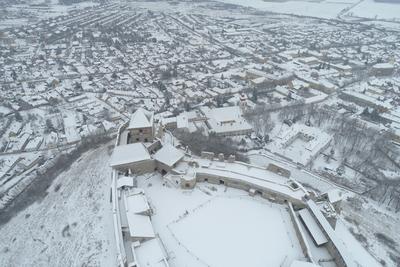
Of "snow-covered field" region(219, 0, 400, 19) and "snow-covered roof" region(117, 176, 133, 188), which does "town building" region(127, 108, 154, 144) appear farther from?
"snow-covered field" region(219, 0, 400, 19)

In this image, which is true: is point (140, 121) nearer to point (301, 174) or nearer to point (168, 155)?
point (168, 155)

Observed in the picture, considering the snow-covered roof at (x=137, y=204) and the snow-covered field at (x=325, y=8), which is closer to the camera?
the snow-covered roof at (x=137, y=204)

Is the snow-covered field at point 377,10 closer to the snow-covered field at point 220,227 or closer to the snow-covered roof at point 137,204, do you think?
the snow-covered field at point 220,227

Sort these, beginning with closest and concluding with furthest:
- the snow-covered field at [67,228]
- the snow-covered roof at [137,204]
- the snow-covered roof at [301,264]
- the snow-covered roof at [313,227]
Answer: the snow-covered roof at [301,264], the snow-covered roof at [313,227], the snow-covered roof at [137,204], the snow-covered field at [67,228]

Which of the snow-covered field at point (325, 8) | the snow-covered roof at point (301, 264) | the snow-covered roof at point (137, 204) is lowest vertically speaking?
the snow-covered roof at point (301, 264)

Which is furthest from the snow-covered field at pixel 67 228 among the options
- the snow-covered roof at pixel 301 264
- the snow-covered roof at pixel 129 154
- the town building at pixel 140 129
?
the snow-covered roof at pixel 301 264

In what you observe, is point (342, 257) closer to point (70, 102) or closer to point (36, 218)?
point (36, 218)
